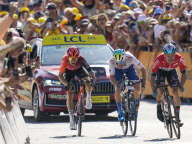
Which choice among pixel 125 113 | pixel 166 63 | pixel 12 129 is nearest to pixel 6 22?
pixel 12 129

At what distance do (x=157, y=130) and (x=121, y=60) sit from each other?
1.72m

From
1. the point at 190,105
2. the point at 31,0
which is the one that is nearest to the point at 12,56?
the point at 190,105

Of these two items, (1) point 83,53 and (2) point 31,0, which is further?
(2) point 31,0

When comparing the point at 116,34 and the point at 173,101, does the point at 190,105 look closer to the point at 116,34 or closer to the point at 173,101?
the point at 116,34

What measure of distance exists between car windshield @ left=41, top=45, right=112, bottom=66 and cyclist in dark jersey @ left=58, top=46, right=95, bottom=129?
86.5 inches

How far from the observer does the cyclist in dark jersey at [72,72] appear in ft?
51.9

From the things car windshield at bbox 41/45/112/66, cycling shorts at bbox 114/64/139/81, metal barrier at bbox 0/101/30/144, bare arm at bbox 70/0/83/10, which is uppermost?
metal barrier at bbox 0/101/30/144

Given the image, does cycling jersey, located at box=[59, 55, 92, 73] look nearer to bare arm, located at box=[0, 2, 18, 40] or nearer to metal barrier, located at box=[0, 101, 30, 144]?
metal barrier, located at box=[0, 101, 30, 144]

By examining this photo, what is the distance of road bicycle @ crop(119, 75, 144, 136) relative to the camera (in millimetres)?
15234

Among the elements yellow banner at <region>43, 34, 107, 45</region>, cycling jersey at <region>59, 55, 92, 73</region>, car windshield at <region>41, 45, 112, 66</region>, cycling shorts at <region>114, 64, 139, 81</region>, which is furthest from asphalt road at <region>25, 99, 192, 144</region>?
yellow banner at <region>43, 34, 107, 45</region>

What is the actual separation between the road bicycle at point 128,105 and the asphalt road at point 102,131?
21cm

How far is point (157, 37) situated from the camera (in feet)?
71.8

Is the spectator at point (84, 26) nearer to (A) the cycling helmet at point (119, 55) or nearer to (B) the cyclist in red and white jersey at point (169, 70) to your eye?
(A) the cycling helmet at point (119, 55)

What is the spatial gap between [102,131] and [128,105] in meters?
0.82
